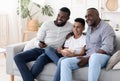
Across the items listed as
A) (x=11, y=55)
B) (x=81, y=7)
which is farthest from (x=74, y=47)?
(x=81, y=7)

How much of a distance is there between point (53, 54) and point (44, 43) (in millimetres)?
326

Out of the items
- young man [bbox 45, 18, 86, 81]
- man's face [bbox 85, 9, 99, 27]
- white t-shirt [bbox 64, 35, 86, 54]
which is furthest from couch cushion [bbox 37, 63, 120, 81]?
man's face [bbox 85, 9, 99, 27]

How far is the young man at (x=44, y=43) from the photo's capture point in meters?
3.04

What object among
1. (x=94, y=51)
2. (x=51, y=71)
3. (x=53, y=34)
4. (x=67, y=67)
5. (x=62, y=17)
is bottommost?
(x=51, y=71)

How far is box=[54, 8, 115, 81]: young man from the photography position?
267 cm

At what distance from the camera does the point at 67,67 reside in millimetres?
2754

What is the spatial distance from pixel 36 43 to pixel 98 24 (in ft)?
2.89

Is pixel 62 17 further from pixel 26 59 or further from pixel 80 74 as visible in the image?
pixel 80 74

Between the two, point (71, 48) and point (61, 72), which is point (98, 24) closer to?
point (71, 48)

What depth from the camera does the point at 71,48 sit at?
315cm

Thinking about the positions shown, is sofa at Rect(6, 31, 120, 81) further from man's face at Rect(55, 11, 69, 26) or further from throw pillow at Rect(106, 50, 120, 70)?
man's face at Rect(55, 11, 69, 26)

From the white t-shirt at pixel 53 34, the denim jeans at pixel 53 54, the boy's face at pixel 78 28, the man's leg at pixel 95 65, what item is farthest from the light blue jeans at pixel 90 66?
the white t-shirt at pixel 53 34

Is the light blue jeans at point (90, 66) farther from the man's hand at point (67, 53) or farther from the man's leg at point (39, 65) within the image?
the man's leg at point (39, 65)

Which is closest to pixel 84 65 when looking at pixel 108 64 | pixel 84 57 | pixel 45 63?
pixel 84 57
